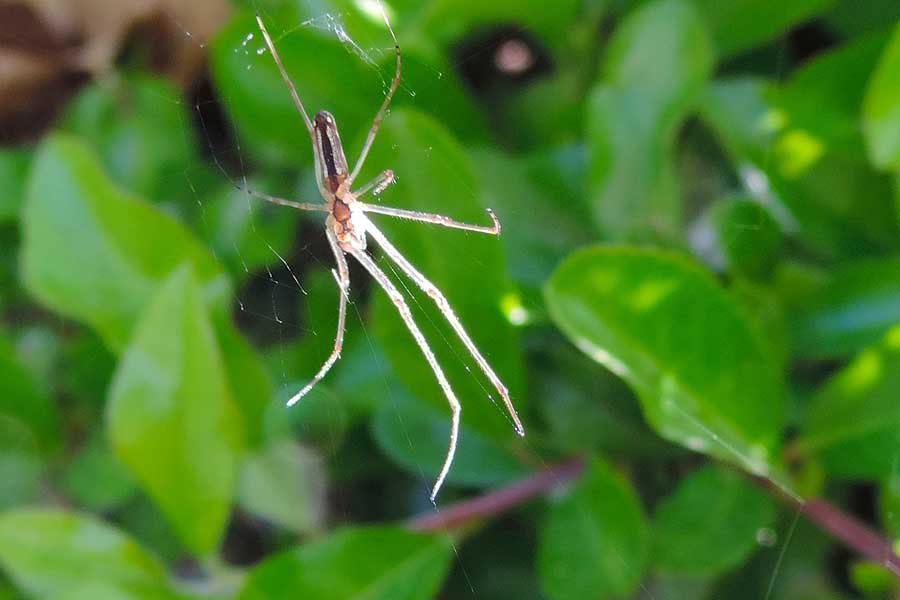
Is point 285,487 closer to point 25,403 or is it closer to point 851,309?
point 25,403

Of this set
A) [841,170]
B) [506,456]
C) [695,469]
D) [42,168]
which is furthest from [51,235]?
[841,170]

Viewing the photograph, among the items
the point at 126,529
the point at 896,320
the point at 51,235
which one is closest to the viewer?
the point at 896,320

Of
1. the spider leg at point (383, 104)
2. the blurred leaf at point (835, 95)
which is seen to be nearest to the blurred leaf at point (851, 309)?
the blurred leaf at point (835, 95)

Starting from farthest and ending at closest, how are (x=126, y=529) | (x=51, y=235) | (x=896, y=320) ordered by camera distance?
(x=126, y=529) → (x=51, y=235) → (x=896, y=320)

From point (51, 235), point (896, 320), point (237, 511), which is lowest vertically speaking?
point (237, 511)

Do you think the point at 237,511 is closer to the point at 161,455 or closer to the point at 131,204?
the point at 161,455

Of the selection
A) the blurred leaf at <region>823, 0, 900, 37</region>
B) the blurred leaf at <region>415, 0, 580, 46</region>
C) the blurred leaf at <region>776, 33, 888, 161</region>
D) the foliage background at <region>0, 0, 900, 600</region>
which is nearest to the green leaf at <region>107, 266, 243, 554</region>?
the foliage background at <region>0, 0, 900, 600</region>

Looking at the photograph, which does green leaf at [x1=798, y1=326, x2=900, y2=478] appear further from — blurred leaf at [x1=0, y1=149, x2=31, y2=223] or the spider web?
blurred leaf at [x1=0, y1=149, x2=31, y2=223]
